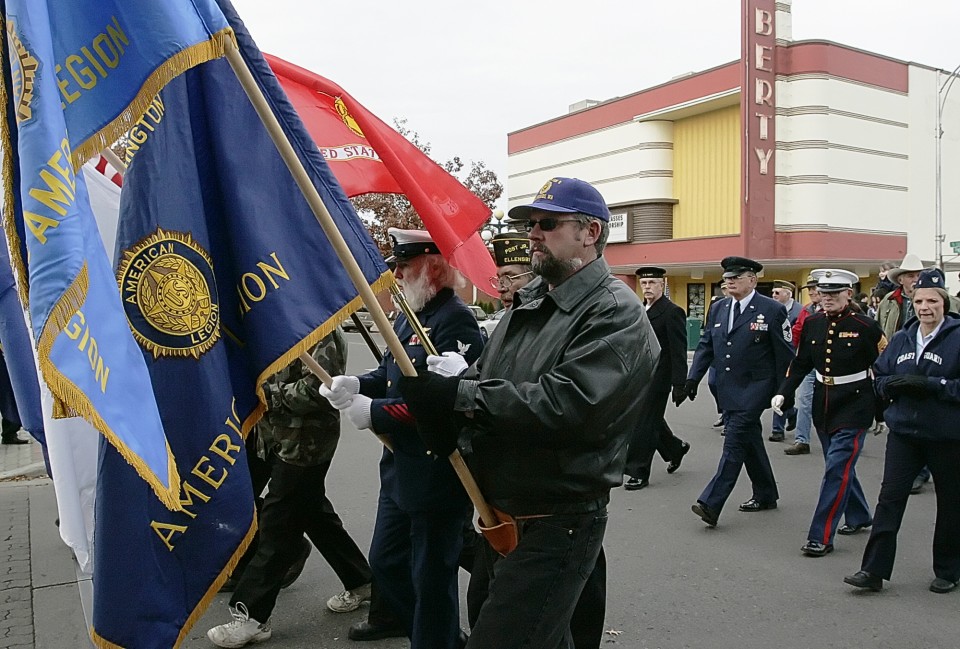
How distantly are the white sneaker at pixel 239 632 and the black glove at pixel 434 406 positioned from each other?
217 centimetres

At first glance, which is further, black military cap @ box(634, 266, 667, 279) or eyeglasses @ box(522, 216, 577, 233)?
black military cap @ box(634, 266, 667, 279)

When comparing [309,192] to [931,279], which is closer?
[309,192]

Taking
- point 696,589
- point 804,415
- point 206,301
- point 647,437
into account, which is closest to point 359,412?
point 206,301

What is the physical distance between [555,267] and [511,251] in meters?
2.69

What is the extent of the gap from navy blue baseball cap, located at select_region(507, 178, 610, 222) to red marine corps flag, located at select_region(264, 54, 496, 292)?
1.81 ft

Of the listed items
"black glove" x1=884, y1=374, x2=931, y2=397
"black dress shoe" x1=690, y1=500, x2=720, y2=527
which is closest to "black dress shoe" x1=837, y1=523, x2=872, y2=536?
"black dress shoe" x1=690, y1=500, x2=720, y2=527

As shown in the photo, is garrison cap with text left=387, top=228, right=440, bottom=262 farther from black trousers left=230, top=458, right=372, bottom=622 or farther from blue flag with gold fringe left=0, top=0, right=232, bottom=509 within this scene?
blue flag with gold fringe left=0, top=0, right=232, bottom=509

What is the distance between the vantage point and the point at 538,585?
9.11 feet

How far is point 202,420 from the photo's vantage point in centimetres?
272

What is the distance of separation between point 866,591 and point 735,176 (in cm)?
2741

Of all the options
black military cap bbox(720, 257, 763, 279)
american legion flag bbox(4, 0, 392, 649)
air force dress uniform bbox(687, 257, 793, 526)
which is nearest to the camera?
american legion flag bbox(4, 0, 392, 649)

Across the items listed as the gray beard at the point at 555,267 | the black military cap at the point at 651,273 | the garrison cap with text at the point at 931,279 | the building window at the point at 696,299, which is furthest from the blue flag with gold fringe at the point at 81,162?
the building window at the point at 696,299

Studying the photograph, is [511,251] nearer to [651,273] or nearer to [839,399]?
[839,399]

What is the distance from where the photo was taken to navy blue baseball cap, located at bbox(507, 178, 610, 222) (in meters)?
3.05
